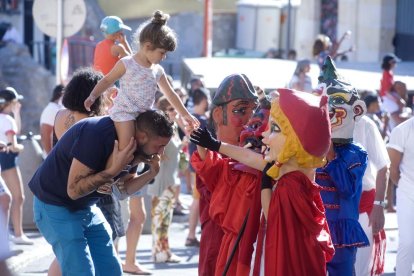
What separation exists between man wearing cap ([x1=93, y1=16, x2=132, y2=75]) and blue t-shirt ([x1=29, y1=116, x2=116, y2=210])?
265 cm

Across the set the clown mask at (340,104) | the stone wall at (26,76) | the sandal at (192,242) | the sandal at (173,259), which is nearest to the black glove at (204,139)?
the clown mask at (340,104)

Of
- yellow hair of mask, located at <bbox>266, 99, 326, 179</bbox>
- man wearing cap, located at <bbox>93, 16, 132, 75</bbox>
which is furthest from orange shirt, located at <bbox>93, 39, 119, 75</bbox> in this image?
yellow hair of mask, located at <bbox>266, 99, 326, 179</bbox>

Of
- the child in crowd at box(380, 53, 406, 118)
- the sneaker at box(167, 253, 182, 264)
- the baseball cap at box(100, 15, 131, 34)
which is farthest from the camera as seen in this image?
the child in crowd at box(380, 53, 406, 118)

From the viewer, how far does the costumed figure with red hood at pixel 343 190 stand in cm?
738

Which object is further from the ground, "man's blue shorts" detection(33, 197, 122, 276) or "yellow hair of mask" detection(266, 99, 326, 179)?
"yellow hair of mask" detection(266, 99, 326, 179)

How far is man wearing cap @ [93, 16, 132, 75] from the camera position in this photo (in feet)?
32.1

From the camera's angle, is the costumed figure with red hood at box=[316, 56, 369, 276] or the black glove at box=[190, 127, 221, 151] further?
the costumed figure with red hood at box=[316, 56, 369, 276]

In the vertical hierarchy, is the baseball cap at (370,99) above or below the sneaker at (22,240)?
above

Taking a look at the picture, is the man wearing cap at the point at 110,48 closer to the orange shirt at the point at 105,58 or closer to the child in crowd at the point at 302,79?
the orange shirt at the point at 105,58

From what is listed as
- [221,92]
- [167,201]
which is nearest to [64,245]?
[221,92]

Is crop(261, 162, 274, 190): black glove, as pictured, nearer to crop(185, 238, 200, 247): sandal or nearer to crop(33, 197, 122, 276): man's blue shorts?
crop(33, 197, 122, 276): man's blue shorts

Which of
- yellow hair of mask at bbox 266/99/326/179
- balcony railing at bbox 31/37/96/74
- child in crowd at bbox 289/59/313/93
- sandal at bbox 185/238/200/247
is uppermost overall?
yellow hair of mask at bbox 266/99/326/179

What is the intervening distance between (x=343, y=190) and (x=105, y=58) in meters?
3.20

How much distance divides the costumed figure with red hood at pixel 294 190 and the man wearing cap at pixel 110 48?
11.2 ft
